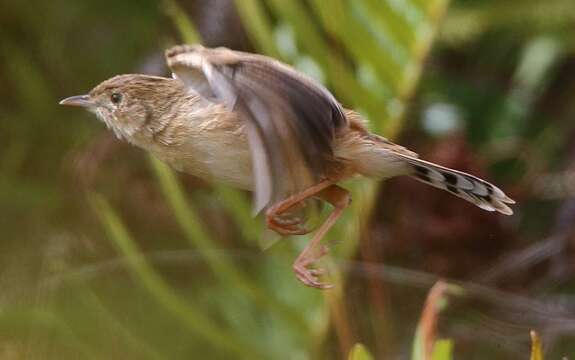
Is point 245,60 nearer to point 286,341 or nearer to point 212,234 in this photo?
point 286,341

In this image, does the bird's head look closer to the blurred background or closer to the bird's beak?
the bird's beak

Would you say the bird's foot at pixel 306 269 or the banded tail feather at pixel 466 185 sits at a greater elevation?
the banded tail feather at pixel 466 185

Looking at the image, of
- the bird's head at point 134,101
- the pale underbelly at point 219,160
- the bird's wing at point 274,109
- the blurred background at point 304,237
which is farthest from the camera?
the blurred background at point 304,237

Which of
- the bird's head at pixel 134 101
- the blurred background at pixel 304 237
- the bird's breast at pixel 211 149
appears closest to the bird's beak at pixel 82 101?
the bird's head at pixel 134 101

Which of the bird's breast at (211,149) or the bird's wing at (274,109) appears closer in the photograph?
the bird's wing at (274,109)

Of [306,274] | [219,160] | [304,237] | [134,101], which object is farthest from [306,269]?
[304,237]

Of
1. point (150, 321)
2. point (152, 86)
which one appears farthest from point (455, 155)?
point (152, 86)

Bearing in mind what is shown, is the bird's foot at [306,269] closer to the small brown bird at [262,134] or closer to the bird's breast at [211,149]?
the small brown bird at [262,134]
